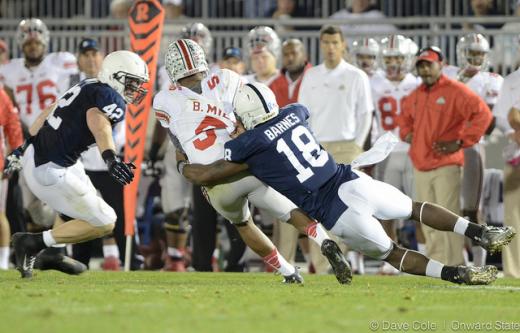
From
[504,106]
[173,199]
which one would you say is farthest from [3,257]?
[504,106]

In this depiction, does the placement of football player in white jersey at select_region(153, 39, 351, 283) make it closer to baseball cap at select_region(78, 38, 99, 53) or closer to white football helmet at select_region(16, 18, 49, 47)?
baseball cap at select_region(78, 38, 99, 53)

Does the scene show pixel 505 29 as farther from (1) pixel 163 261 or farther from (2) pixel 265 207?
(2) pixel 265 207

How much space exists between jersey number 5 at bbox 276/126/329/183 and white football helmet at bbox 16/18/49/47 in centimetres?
520

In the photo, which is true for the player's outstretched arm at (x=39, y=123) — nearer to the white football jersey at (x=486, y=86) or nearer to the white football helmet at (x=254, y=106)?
the white football helmet at (x=254, y=106)

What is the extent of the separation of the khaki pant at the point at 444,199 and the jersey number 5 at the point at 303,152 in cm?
317

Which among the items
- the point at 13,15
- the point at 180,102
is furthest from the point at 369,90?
the point at 13,15

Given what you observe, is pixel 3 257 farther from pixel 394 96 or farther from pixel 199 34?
pixel 394 96

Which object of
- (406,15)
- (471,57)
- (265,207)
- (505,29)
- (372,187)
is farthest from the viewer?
(406,15)

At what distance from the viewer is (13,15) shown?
49.9 feet

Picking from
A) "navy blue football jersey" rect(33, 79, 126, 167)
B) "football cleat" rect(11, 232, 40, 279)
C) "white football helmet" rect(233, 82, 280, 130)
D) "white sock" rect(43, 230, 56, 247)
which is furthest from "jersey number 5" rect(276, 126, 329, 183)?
"football cleat" rect(11, 232, 40, 279)

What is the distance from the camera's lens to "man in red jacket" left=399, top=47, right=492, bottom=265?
11047 mm

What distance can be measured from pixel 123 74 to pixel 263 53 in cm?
333

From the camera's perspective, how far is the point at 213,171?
8.27 meters

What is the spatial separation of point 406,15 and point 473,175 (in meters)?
3.21
